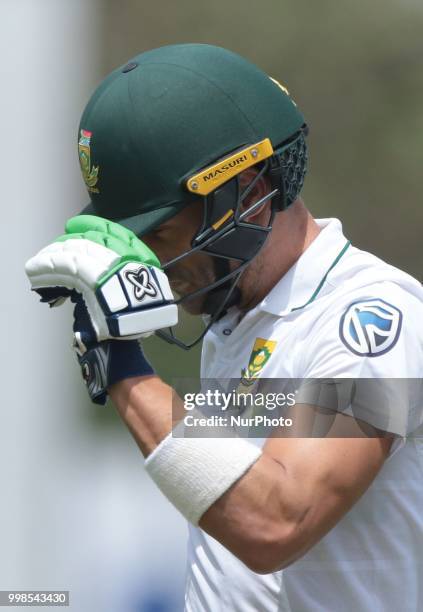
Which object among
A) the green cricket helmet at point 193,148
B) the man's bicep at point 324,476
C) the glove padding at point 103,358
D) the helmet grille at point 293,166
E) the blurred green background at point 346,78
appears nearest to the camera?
the man's bicep at point 324,476

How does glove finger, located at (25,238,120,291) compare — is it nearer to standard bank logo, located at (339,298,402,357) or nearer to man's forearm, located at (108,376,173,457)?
man's forearm, located at (108,376,173,457)

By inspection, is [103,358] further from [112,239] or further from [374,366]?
[374,366]

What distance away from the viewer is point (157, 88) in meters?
1.91

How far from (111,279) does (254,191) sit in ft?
1.59

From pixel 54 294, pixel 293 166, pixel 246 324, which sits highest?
pixel 293 166

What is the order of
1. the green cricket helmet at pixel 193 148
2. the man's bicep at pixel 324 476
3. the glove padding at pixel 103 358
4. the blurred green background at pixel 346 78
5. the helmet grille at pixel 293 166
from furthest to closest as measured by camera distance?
the blurred green background at pixel 346 78 < the helmet grille at pixel 293 166 < the green cricket helmet at pixel 193 148 < the glove padding at pixel 103 358 < the man's bicep at pixel 324 476

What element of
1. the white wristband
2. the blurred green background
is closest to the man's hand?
the white wristband

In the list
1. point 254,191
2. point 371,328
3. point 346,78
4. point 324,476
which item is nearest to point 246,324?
point 254,191

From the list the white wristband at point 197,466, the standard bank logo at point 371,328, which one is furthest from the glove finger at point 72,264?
the standard bank logo at point 371,328

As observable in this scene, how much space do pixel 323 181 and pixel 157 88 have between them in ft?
12.8

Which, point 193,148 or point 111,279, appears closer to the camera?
point 111,279

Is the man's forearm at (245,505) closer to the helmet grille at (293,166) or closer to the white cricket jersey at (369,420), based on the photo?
the white cricket jersey at (369,420)

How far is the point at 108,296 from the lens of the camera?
1.59 meters

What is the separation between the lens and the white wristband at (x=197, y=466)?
1.54 meters
